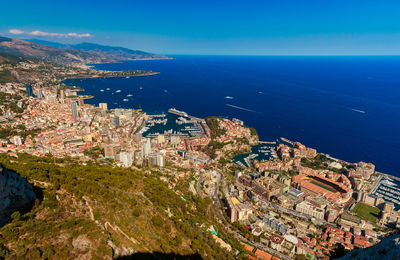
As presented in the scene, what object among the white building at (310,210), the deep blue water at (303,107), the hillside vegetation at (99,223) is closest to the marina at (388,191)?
the deep blue water at (303,107)

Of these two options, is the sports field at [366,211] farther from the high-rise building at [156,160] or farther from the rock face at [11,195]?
the rock face at [11,195]

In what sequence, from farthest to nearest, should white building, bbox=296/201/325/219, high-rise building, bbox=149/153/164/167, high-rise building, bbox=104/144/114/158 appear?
high-rise building, bbox=104/144/114/158, high-rise building, bbox=149/153/164/167, white building, bbox=296/201/325/219

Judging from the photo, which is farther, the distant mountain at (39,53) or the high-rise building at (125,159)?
the distant mountain at (39,53)

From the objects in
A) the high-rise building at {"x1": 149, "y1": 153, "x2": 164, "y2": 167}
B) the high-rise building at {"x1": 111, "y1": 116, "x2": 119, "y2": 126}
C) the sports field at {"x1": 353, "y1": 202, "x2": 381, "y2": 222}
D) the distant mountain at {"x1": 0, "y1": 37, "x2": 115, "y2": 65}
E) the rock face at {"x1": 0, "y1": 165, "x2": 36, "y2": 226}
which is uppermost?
the distant mountain at {"x1": 0, "y1": 37, "x2": 115, "y2": 65}

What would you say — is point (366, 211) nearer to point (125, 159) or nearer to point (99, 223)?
point (99, 223)

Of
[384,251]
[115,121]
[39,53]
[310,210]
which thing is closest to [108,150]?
[115,121]

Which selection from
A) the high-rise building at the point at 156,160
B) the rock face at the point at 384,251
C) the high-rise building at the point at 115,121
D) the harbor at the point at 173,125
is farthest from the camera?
the high-rise building at the point at 115,121

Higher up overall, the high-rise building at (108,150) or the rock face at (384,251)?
the rock face at (384,251)

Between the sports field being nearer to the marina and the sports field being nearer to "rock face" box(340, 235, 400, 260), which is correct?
the marina

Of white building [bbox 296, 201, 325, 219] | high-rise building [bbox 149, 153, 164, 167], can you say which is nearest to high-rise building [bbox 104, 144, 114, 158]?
high-rise building [bbox 149, 153, 164, 167]

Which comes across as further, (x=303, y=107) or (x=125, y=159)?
(x=303, y=107)
